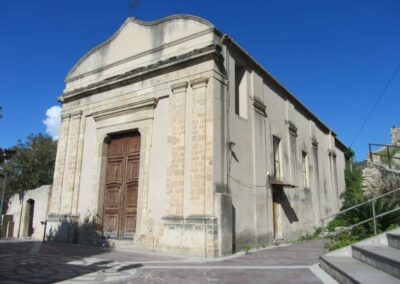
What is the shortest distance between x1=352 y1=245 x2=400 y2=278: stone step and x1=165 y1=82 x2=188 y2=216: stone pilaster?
532 cm

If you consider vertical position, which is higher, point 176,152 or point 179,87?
point 179,87

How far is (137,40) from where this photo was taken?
45.1ft

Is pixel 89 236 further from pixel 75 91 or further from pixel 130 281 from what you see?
pixel 130 281

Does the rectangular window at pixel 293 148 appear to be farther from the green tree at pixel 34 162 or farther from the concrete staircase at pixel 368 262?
the green tree at pixel 34 162

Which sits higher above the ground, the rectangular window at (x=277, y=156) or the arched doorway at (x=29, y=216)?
the rectangular window at (x=277, y=156)

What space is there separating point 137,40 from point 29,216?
11.2m

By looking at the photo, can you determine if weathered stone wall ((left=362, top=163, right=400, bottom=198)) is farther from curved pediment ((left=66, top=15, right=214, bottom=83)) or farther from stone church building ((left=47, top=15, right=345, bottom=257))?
curved pediment ((left=66, top=15, right=214, bottom=83))

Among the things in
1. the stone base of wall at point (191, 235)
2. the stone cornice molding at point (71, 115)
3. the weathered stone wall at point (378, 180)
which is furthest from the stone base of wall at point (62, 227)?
the weathered stone wall at point (378, 180)

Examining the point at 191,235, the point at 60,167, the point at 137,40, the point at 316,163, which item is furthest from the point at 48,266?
the point at 316,163

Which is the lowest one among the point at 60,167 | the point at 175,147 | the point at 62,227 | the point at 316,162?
the point at 62,227

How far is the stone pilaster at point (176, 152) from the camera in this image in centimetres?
1066

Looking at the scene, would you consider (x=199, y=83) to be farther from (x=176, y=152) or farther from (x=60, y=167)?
(x=60, y=167)

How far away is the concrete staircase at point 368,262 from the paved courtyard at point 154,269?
33 centimetres

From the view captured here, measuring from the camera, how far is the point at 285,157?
1592 cm
